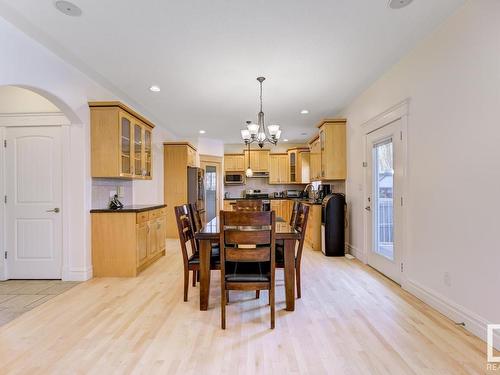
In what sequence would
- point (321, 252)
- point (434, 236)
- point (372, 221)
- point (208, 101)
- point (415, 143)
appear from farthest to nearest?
point (321, 252), point (208, 101), point (372, 221), point (415, 143), point (434, 236)

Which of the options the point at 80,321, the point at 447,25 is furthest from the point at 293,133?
the point at 80,321

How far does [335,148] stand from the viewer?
5043 millimetres

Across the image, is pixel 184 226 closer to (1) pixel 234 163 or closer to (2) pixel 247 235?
(2) pixel 247 235

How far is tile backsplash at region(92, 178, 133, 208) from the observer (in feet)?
12.3

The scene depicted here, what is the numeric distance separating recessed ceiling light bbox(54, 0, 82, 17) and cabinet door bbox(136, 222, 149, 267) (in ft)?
7.87

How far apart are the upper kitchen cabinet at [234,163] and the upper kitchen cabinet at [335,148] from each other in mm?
3590

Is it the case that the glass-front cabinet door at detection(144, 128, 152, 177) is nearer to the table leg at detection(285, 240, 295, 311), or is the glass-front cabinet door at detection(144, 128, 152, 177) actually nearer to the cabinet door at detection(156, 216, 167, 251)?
the cabinet door at detection(156, 216, 167, 251)

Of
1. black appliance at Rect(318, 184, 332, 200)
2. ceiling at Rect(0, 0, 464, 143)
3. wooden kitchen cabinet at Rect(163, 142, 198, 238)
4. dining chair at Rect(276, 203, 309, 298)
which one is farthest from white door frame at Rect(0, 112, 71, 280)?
black appliance at Rect(318, 184, 332, 200)

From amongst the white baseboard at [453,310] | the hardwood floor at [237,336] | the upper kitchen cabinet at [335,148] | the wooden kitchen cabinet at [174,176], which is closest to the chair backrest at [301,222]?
the hardwood floor at [237,336]

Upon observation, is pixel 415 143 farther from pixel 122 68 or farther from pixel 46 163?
pixel 46 163

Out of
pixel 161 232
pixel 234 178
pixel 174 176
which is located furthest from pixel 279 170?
pixel 161 232

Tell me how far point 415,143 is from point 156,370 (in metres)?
3.13

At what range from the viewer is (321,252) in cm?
503

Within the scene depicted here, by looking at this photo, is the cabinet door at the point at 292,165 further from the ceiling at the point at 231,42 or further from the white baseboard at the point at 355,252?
the ceiling at the point at 231,42
